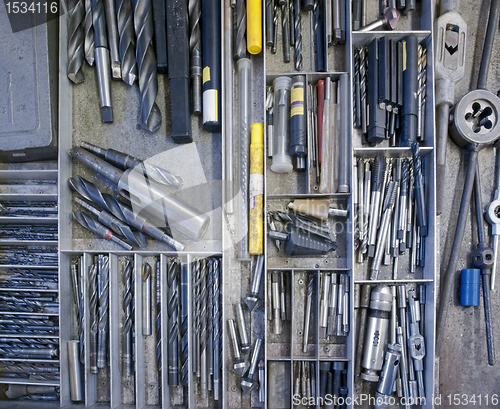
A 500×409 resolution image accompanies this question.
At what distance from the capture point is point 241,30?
235 cm

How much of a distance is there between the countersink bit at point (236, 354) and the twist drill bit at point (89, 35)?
7.02ft

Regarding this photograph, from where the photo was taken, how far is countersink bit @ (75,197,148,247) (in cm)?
233

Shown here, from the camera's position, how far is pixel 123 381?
2.44m

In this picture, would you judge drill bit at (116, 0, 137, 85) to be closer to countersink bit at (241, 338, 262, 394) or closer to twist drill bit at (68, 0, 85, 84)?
twist drill bit at (68, 0, 85, 84)

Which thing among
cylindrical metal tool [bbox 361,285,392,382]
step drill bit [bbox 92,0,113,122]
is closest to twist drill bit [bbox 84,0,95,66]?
step drill bit [bbox 92,0,113,122]

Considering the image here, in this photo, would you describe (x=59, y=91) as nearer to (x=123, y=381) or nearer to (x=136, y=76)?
(x=136, y=76)

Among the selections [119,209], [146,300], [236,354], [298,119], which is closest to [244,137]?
[298,119]

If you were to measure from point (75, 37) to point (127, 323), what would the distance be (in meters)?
2.07

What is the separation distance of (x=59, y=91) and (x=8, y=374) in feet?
6.68

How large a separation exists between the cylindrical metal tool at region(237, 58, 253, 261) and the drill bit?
76 cm

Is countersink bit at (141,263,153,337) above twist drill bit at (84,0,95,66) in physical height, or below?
below

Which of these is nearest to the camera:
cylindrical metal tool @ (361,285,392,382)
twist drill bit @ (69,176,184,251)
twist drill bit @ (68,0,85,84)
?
cylindrical metal tool @ (361,285,392,382)

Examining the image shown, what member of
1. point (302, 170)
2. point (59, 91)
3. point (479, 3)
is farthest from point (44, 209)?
point (479, 3)

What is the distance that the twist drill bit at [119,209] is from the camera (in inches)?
91.4
